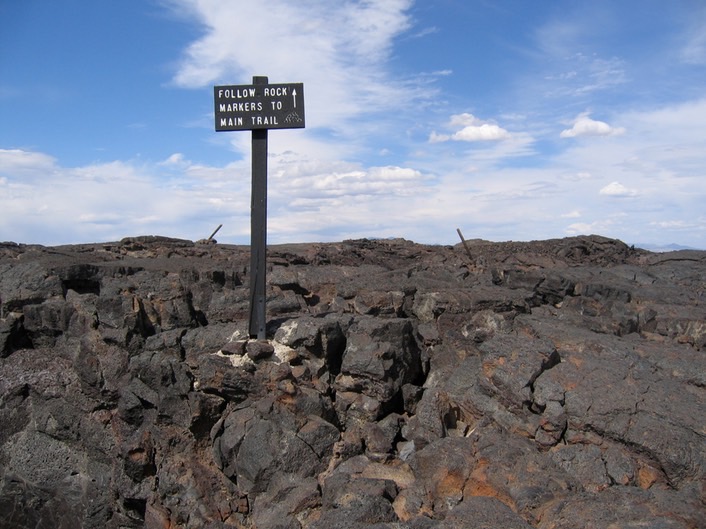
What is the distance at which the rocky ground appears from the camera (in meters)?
5.14

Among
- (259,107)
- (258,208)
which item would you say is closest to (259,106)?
(259,107)

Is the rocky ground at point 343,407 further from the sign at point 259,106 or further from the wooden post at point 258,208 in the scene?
the sign at point 259,106

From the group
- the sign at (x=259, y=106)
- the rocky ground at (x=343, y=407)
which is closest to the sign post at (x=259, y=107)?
the sign at (x=259, y=106)

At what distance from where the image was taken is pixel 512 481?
505cm

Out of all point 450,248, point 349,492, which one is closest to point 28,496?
point 349,492

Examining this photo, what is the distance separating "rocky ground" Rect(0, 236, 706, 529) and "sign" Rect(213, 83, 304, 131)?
7.60ft

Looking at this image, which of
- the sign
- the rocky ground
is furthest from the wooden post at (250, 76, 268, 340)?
the rocky ground

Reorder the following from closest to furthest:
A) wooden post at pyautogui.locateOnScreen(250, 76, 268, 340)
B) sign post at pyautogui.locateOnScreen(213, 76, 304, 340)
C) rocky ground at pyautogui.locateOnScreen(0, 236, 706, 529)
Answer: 1. rocky ground at pyautogui.locateOnScreen(0, 236, 706, 529)
2. sign post at pyautogui.locateOnScreen(213, 76, 304, 340)
3. wooden post at pyautogui.locateOnScreen(250, 76, 268, 340)

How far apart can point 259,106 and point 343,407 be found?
3.64 m

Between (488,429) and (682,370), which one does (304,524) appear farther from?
(682,370)

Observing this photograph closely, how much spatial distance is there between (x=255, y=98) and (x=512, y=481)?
504cm

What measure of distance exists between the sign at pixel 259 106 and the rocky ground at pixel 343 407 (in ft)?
7.60

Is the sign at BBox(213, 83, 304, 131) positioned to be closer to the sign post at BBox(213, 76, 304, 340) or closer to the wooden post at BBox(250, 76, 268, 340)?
the sign post at BBox(213, 76, 304, 340)

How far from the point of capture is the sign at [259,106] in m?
7.30
